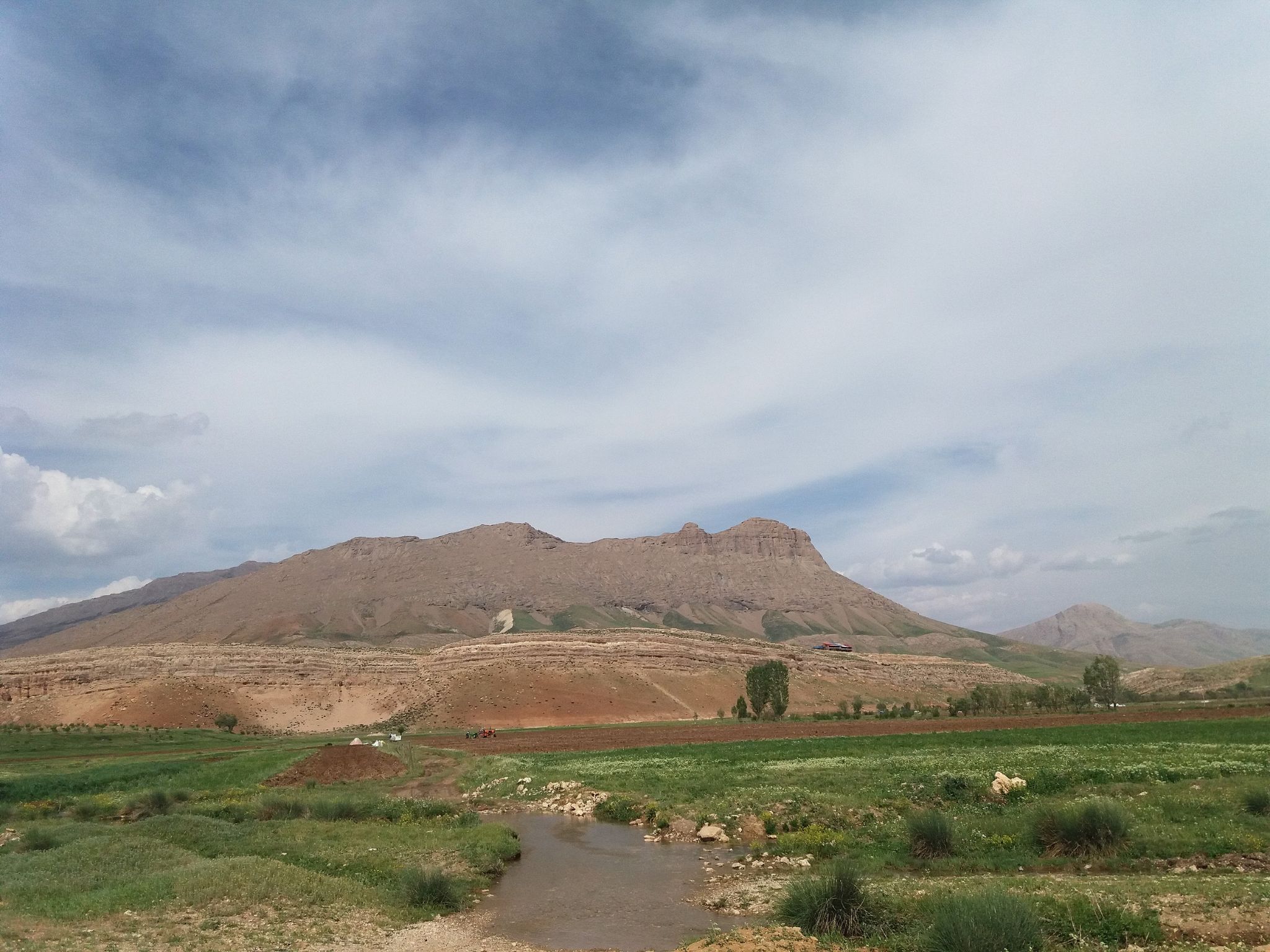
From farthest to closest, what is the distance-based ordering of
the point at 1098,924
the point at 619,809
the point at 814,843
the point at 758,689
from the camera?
the point at 758,689 → the point at 619,809 → the point at 814,843 → the point at 1098,924

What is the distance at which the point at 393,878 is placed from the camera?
19250mm

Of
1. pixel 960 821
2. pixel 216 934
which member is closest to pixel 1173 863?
pixel 960 821

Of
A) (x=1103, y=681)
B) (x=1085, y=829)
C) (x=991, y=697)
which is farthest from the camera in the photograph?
(x=1103, y=681)

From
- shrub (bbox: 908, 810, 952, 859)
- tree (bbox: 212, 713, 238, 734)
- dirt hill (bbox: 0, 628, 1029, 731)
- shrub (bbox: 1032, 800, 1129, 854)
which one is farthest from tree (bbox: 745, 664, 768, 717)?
shrub (bbox: 1032, 800, 1129, 854)

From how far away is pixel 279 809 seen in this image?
28.8 metres

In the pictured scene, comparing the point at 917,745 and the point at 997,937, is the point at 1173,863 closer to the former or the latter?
the point at 997,937

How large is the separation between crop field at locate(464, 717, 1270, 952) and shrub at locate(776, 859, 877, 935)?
11 cm

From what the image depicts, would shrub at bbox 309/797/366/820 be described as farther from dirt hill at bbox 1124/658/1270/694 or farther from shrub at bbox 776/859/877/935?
dirt hill at bbox 1124/658/1270/694

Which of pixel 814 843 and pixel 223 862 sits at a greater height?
pixel 223 862

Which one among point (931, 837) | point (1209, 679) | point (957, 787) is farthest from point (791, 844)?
point (1209, 679)

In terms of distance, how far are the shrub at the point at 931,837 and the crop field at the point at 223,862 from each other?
11.9m

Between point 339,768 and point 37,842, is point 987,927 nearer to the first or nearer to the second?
point 37,842

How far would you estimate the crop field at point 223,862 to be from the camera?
46.4 ft

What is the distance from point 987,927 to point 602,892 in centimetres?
1100
